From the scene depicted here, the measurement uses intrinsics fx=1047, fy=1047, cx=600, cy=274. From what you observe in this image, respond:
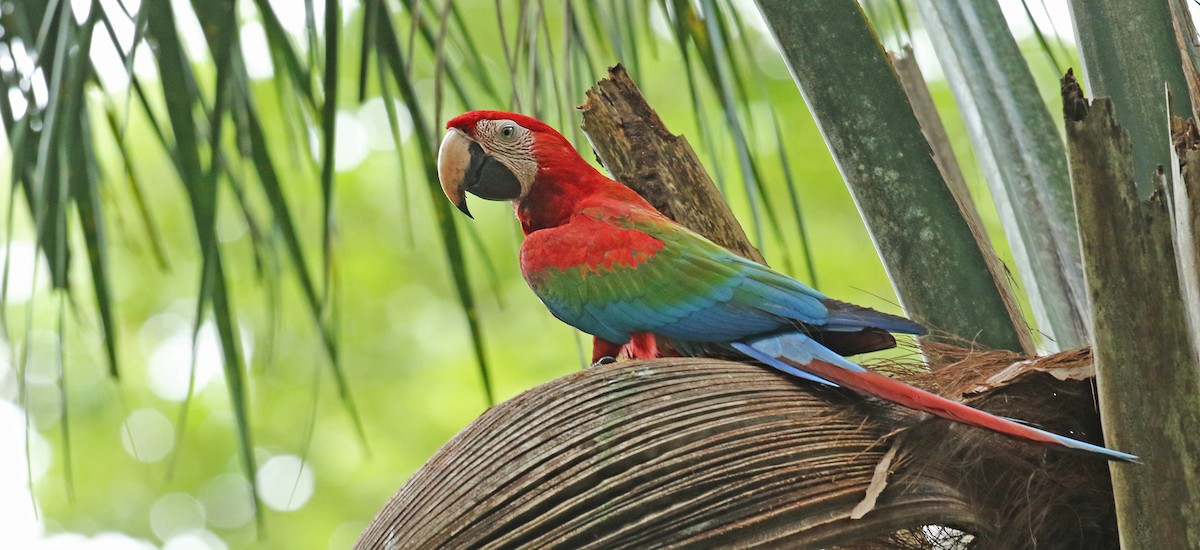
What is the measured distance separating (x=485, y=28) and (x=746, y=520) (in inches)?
189

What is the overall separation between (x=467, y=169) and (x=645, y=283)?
1.65 feet

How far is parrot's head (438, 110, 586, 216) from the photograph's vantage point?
1819 mm

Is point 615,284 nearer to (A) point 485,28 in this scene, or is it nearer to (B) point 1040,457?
(B) point 1040,457

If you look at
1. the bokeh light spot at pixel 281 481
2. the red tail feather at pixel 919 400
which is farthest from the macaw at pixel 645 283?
the bokeh light spot at pixel 281 481

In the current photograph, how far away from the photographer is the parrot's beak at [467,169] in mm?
1821

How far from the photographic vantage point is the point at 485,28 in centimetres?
541

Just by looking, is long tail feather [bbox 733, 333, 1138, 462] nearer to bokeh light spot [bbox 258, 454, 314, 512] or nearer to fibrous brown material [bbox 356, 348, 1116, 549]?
fibrous brown material [bbox 356, 348, 1116, 549]

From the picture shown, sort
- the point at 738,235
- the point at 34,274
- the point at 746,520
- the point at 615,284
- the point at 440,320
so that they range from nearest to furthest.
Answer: the point at 746,520 → the point at 34,274 → the point at 615,284 → the point at 738,235 → the point at 440,320

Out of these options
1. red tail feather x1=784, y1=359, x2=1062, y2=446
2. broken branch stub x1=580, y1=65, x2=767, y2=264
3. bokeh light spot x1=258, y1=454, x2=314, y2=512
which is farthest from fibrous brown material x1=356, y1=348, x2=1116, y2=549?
bokeh light spot x1=258, y1=454, x2=314, y2=512

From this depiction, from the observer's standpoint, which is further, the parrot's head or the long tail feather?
the parrot's head

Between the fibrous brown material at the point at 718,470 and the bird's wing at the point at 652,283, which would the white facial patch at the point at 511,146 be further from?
the fibrous brown material at the point at 718,470

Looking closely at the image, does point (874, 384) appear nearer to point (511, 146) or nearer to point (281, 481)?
point (511, 146)

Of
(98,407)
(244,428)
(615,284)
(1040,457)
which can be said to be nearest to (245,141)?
(244,428)

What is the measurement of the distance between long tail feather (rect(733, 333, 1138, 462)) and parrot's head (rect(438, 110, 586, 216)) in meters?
0.67
